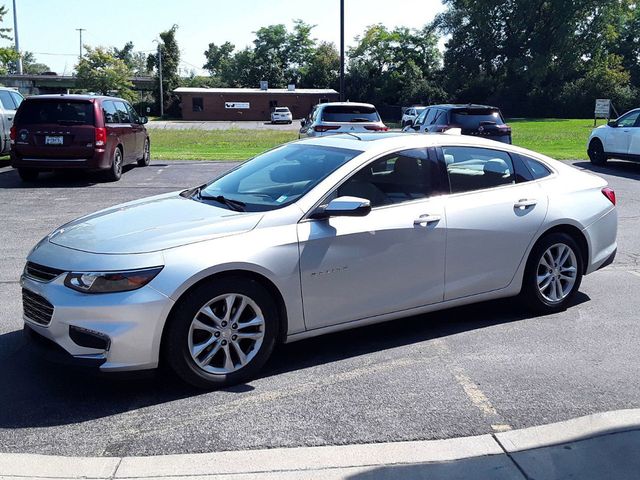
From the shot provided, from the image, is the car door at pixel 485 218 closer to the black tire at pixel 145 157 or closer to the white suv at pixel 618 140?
the black tire at pixel 145 157

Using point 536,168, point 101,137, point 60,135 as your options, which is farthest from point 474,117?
point 536,168

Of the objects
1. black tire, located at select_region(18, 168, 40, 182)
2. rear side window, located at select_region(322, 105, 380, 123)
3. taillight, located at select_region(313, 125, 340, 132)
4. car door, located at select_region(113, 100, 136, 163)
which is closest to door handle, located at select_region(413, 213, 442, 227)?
black tire, located at select_region(18, 168, 40, 182)

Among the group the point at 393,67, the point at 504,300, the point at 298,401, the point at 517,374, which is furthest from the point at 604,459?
the point at 393,67

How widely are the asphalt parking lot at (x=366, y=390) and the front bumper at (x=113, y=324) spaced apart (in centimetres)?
31

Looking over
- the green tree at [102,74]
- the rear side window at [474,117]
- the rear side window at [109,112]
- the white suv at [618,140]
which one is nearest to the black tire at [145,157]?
the rear side window at [109,112]

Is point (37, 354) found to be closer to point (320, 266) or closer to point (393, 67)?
point (320, 266)

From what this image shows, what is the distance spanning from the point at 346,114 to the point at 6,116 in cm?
798

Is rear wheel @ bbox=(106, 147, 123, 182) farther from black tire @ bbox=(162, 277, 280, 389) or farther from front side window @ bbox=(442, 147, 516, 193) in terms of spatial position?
black tire @ bbox=(162, 277, 280, 389)

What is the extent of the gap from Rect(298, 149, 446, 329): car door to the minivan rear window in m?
9.94

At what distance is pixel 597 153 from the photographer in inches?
754

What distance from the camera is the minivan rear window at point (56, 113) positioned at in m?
13.7

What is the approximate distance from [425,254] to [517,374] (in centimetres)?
107

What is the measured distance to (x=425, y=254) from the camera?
521 cm

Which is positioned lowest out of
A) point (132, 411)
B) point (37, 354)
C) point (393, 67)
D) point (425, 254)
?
point (132, 411)
